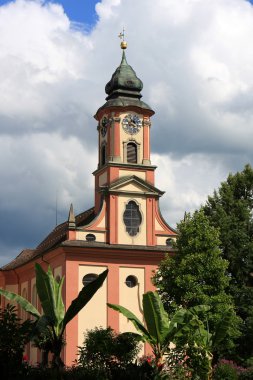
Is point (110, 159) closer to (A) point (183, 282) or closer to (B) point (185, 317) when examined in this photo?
(A) point (183, 282)

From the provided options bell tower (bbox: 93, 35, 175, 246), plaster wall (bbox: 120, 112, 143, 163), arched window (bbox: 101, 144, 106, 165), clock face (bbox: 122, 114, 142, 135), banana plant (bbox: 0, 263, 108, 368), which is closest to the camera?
banana plant (bbox: 0, 263, 108, 368)

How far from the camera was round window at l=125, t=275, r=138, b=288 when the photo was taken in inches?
1697

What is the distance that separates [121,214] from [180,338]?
14111 mm

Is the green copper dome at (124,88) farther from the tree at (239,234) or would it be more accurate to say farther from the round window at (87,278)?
the round window at (87,278)

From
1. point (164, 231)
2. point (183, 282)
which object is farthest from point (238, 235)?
point (183, 282)

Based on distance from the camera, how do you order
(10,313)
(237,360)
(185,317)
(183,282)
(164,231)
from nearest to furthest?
(10,313), (185,317), (183,282), (237,360), (164,231)

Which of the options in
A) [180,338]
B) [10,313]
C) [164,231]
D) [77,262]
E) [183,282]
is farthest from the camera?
[164,231]

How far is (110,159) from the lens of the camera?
45156 millimetres

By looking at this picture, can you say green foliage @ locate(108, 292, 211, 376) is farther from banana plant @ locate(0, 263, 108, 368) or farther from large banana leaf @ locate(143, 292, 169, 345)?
banana plant @ locate(0, 263, 108, 368)

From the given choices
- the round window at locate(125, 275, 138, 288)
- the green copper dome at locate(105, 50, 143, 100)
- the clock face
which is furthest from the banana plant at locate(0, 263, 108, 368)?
the green copper dome at locate(105, 50, 143, 100)

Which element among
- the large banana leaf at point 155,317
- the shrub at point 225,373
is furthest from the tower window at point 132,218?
the large banana leaf at point 155,317

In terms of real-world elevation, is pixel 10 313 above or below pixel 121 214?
below

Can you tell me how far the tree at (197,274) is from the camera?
34.5 meters

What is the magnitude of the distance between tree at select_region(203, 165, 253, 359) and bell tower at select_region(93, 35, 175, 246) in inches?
164
